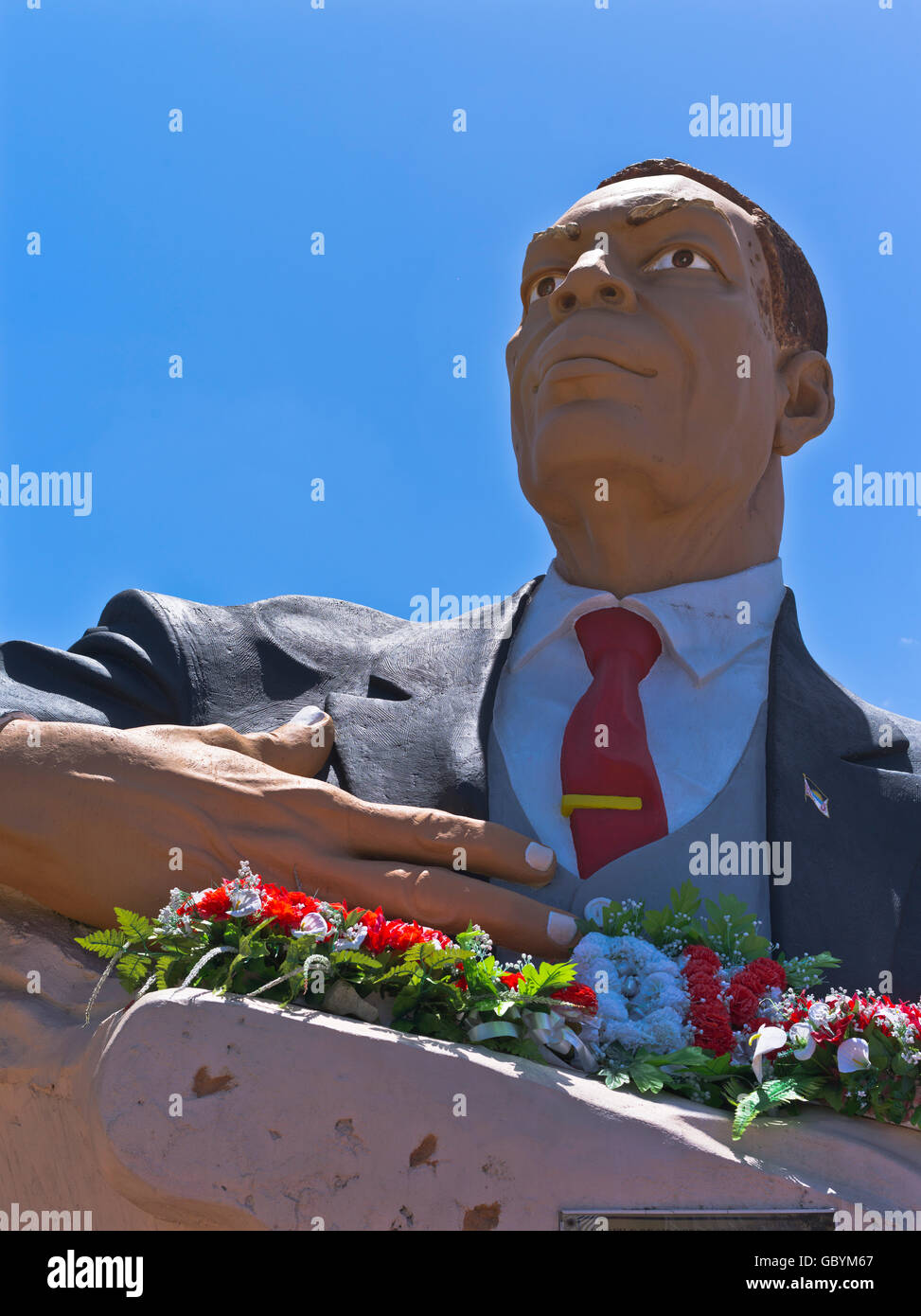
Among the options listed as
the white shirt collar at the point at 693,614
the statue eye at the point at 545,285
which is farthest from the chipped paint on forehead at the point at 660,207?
the white shirt collar at the point at 693,614

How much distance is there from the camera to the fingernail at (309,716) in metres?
5.13

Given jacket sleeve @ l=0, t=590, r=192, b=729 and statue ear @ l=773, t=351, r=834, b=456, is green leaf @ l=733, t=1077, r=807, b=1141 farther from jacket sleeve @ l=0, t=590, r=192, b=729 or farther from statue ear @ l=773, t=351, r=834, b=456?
statue ear @ l=773, t=351, r=834, b=456

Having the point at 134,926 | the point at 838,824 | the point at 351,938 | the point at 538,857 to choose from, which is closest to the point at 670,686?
the point at 838,824

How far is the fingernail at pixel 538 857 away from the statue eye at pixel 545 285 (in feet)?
6.97

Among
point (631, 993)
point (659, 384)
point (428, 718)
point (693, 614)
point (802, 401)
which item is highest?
point (802, 401)

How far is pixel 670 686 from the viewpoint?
5.24 meters

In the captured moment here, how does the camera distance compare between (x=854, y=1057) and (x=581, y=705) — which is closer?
(x=854, y=1057)

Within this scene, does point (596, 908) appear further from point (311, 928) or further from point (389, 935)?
point (311, 928)

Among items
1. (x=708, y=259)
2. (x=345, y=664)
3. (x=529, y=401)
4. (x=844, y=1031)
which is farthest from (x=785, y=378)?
(x=844, y=1031)

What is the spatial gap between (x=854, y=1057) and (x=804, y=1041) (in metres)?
0.13

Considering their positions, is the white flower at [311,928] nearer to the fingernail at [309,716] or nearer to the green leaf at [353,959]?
the green leaf at [353,959]

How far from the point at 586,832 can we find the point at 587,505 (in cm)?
124

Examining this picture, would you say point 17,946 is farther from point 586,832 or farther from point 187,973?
point 586,832

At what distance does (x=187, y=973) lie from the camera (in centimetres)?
395
